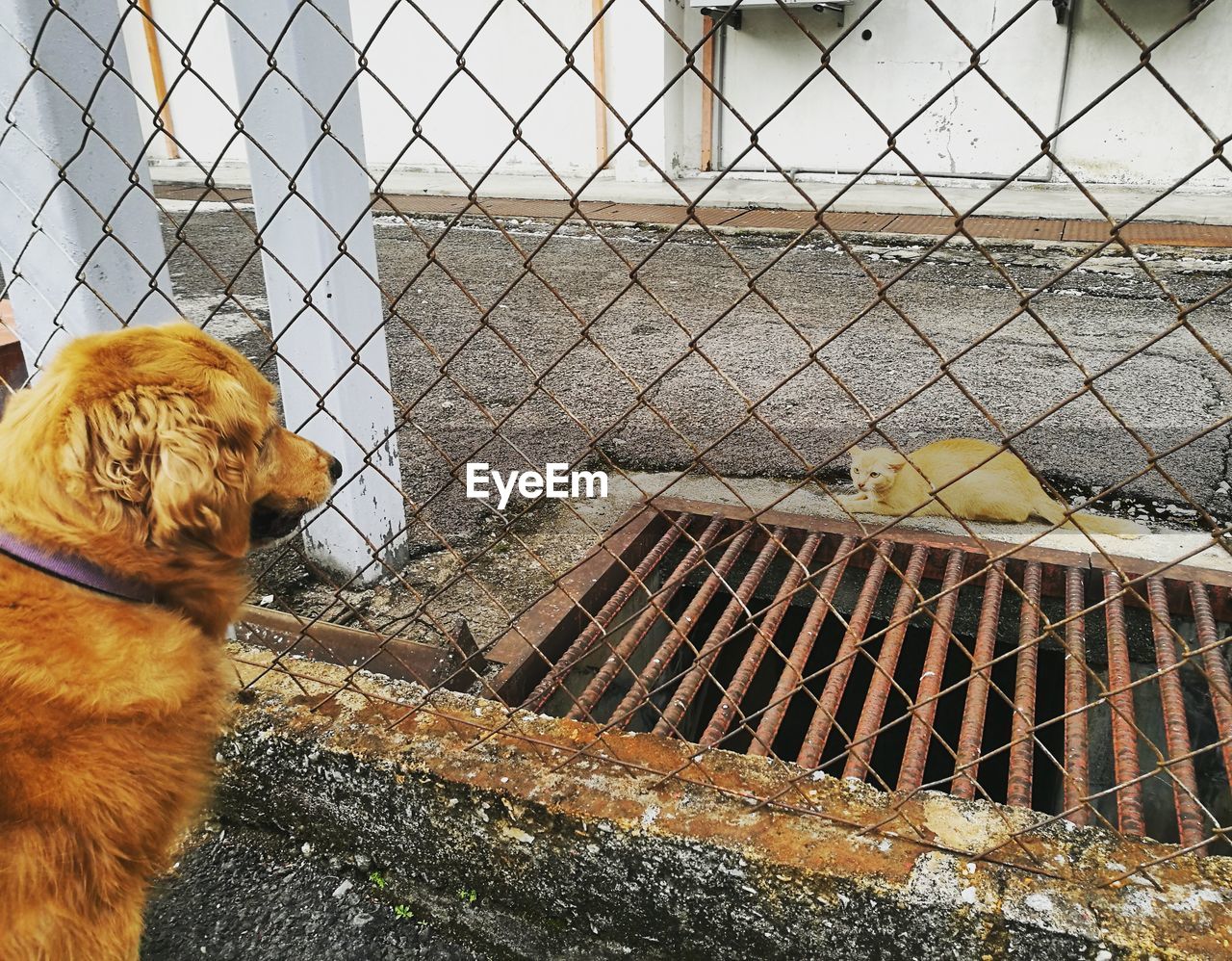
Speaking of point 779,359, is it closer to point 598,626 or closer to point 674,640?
point 674,640

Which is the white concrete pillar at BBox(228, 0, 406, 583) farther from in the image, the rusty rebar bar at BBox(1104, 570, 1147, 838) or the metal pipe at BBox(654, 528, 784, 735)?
the rusty rebar bar at BBox(1104, 570, 1147, 838)

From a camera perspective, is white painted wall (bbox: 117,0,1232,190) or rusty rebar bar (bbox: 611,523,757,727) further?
white painted wall (bbox: 117,0,1232,190)

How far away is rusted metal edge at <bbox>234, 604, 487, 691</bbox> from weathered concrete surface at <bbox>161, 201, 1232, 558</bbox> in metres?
0.42

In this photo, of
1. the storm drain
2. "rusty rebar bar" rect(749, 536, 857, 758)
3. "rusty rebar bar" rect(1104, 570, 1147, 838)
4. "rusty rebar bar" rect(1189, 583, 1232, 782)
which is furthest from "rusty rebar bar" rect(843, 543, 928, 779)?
"rusty rebar bar" rect(1189, 583, 1232, 782)

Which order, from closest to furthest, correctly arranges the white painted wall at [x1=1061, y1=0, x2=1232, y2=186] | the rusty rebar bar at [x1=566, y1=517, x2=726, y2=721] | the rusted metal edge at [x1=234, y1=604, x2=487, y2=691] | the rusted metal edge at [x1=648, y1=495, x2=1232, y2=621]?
the rusty rebar bar at [x1=566, y1=517, x2=726, y2=721] < the rusted metal edge at [x1=234, y1=604, x2=487, y2=691] < the rusted metal edge at [x1=648, y1=495, x2=1232, y2=621] < the white painted wall at [x1=1061, y1=0, x2=1232, y2=186]

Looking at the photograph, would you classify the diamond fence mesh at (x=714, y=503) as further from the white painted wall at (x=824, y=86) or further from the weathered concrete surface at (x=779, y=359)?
the white painted wall at (x=824, y=86)

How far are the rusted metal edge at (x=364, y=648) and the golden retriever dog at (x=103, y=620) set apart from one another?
0.66 meters

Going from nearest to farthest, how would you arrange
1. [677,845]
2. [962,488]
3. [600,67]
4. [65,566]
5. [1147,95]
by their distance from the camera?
[65,566]
[677,845]
[962,488]
[1147,95]
[600,67]

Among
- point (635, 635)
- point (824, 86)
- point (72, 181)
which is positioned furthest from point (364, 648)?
point (824, 86)

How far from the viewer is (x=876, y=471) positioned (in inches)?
127

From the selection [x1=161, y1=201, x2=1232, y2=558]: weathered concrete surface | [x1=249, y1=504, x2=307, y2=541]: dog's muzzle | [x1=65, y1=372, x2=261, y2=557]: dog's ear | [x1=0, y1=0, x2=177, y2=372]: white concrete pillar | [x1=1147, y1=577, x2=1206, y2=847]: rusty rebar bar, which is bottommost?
[x1=161, y1=201, x2=1232, y2=558]: weathered concrete surface

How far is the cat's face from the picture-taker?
10.6 ft

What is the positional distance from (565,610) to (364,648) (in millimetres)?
567

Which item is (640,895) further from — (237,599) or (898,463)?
(898,463)
